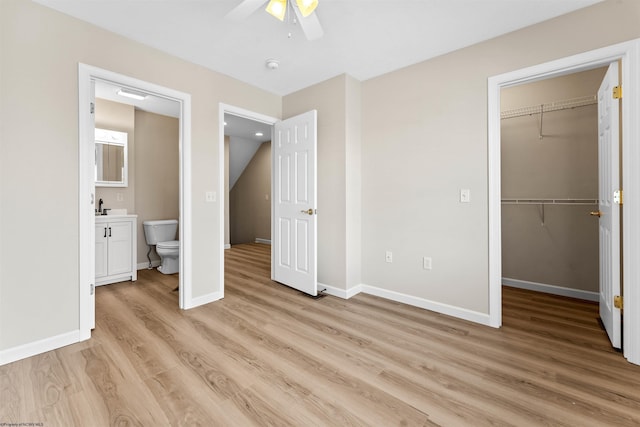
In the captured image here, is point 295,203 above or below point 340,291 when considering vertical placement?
above

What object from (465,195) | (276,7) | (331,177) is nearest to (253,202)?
(331,177)

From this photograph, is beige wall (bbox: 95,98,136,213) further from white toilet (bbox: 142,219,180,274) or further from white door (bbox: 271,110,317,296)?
white door (bbox: 271,110,317,296)

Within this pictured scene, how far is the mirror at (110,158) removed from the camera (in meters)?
3.90

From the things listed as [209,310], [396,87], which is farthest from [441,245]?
[209,310]

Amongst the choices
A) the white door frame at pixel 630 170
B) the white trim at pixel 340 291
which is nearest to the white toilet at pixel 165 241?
the white trim at pixel 340 291

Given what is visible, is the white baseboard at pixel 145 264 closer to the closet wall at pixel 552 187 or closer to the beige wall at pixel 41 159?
the beige wall at pixel 41 159

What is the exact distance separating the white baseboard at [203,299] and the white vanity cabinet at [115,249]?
1437 mm

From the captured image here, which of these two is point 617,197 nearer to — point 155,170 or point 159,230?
point 159,230

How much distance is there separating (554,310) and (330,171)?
8.50 ft

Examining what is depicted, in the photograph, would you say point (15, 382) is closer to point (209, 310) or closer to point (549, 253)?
point (209, 310)

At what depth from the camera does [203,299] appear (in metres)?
2.94

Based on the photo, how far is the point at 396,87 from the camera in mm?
3018

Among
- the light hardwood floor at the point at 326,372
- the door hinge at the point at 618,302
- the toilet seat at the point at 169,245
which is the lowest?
the light hardwood floor at the point at 326,372

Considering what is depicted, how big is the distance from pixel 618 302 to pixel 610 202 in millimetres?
695
